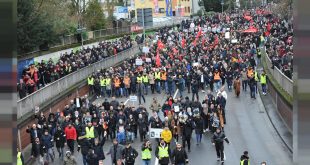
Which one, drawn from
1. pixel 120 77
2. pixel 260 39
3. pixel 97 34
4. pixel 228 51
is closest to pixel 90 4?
pixel 97 34

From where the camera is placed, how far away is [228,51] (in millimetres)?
42375

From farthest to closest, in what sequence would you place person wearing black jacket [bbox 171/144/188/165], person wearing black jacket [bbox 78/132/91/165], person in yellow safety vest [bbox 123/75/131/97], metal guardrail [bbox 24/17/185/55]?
metal guardrail [bbox 24/17/185/55], person in yellow safety vest [bbox 123/75/131/97], person wearing black jacket [bbox 78/132/91/165], person wearing black jacket [bbox 171/144/188/165]

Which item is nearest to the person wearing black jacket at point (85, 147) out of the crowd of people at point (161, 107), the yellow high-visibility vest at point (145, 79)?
the crowd of people at point (161, 107)

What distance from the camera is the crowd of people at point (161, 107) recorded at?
747 inches

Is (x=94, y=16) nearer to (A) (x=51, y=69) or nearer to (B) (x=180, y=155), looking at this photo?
(A) (x=51, y=69)

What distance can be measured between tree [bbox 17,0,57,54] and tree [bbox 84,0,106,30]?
94.5ft

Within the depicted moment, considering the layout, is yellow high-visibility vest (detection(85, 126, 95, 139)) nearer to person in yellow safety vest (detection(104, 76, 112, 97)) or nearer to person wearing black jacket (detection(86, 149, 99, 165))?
person wearing black jacket (detection(86, 149, 99, 165))

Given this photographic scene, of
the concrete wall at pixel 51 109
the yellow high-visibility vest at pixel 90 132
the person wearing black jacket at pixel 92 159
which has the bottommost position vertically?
the concrete wall at pixel 51 109

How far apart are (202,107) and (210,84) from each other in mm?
10452

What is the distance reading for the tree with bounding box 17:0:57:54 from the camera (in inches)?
1409

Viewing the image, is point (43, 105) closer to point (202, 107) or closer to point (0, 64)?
point (202, 107)

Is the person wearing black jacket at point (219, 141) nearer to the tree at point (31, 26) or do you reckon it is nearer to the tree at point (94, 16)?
the tree at point (31, 26)

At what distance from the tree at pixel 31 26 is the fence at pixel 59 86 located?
4521 millimetres

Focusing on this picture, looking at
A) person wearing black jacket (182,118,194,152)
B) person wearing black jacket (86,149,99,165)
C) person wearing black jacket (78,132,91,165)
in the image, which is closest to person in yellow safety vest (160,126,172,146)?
person wearing black jacket (182,118,194,152)
